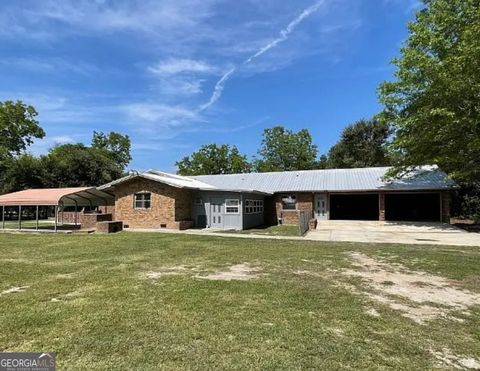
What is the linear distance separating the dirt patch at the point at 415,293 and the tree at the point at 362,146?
3694 centimetres

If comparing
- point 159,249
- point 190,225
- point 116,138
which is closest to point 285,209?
point 190,225

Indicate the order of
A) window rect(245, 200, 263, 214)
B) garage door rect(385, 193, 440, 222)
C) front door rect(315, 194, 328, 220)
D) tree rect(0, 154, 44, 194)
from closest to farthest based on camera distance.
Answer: window rect(245, 200, 263, 214)
front door rect(315, 194, 328, 220)
garage door rect(385, 193, 440, 222)
tree rect(0, 154, 44, 194)

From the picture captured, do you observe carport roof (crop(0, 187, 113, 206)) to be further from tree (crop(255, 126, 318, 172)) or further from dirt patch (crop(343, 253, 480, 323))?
tree (crop(255, 126, 318, 172))

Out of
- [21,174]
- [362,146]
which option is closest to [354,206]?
[362,146]

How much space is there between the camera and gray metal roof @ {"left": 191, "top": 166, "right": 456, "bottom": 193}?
25.6 metres

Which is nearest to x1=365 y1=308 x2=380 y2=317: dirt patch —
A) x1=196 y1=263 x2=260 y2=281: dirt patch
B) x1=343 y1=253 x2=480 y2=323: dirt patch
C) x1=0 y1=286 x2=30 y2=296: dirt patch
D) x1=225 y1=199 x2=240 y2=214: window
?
x1=343 y1=253 x2=480 y2=323: dirt patch

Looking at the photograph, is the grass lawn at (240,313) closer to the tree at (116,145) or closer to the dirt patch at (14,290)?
the dirt patch at (14,290)

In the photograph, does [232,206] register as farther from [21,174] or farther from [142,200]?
[21,174]

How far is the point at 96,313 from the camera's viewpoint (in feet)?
17.9

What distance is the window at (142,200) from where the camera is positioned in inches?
897

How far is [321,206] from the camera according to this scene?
28297 mm

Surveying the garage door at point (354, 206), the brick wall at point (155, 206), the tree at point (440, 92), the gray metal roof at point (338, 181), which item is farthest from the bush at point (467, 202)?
the brick wall at point (155, 206)

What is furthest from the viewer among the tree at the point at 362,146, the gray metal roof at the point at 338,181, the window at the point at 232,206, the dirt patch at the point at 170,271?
the tree at the point at 362,146

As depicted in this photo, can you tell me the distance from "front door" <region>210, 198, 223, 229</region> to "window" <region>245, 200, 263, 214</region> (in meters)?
1.70
